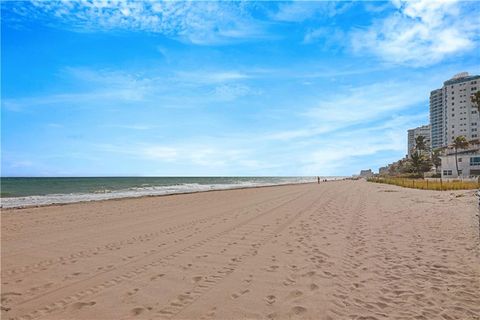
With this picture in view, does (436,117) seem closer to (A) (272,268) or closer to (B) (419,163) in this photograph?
(B) (419,163)

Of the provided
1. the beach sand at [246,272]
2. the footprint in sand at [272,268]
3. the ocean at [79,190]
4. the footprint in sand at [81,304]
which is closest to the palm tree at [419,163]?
the ocean at [79,190]

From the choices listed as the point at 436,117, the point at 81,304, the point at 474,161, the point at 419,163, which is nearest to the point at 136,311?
the point at 81,304

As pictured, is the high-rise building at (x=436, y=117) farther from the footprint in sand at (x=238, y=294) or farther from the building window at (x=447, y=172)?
the footprint in sand at (x=238, y=294)

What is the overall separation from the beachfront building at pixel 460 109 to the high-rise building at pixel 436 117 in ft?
38.4

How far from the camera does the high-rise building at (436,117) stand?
145000 millimetres

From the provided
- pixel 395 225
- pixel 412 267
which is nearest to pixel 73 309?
pixel 412 267

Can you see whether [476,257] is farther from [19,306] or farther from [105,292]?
[19,306]

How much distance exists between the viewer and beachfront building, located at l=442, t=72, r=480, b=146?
12212 cm

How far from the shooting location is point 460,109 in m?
126

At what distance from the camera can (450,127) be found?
5113 inches

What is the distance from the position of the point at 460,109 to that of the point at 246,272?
493 feet

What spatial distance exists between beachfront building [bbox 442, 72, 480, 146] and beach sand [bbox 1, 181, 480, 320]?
13440 cm

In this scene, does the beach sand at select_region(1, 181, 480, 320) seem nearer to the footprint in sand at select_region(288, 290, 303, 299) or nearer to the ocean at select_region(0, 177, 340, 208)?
the footprint in sand at select_region(288, 290, 303, 299)

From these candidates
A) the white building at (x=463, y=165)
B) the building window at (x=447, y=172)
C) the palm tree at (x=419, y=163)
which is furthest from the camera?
the palm tree at (x=419, y=163)
